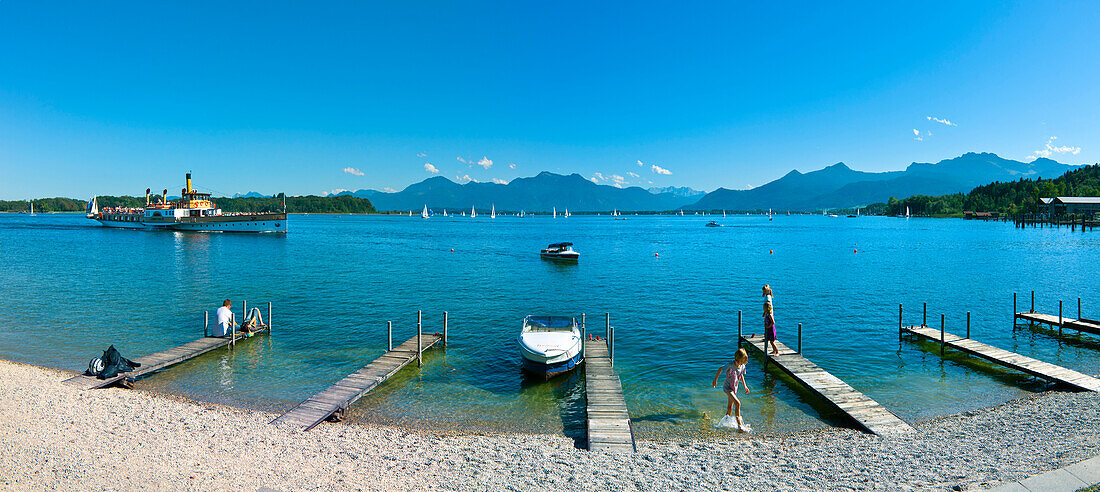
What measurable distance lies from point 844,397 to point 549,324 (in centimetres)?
1198

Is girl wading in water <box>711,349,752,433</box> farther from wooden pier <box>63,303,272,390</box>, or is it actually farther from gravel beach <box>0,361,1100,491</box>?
wooden pier <box>63,303,272,390</box>

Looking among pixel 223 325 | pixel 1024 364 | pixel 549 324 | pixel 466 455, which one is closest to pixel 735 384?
pixel 466 455

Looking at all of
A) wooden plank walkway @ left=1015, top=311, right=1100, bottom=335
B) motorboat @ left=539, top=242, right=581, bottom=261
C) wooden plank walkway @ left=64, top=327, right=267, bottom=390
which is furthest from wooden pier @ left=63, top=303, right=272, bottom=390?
motorboat @ left=539, top=242, right=581, bottom=261

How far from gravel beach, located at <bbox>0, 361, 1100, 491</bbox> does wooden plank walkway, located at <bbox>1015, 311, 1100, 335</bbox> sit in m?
13.6

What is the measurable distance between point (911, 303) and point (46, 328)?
57294mm

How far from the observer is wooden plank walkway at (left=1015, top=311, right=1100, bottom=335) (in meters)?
27.2

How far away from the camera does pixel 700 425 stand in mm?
17516

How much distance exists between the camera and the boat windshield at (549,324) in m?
24.0

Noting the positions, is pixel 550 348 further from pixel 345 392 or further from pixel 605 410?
pixel 345 392

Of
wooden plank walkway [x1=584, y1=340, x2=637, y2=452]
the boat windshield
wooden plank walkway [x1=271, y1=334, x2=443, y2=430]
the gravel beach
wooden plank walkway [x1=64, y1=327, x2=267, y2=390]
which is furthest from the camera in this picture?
the boat windshield

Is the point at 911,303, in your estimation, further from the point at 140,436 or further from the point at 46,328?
the point at 46,328

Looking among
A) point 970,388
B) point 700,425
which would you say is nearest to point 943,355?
point 970,388

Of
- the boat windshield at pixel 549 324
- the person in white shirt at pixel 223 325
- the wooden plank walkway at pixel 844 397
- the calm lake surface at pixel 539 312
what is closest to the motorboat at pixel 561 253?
the calm lake surface at pixel 539 312

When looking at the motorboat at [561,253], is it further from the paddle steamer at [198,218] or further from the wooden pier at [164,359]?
the paddle steamer at [198,218]
